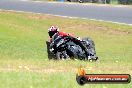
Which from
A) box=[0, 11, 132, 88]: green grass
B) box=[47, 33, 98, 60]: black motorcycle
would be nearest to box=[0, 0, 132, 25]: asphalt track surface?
box=[0, 11, 132, 88]: green grass

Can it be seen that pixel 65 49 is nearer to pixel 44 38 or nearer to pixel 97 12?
pixel 44 38

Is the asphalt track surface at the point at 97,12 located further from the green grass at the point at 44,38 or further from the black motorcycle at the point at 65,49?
the black motorcycle at the point at 65,49

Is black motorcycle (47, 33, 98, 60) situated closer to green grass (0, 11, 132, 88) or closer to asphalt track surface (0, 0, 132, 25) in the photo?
green grass (0, 11, 132, 88)

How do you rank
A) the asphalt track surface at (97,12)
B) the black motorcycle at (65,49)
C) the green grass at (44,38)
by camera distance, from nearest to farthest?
the green grass at (44,38) < the black motorcycle at (65,49) < the asphalt track surface at (97,12)

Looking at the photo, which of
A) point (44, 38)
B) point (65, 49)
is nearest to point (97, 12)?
point (44, 38)

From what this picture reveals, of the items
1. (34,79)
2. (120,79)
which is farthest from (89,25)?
(120,79)

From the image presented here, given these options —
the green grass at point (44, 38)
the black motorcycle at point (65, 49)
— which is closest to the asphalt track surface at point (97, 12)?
the green grass at point (44, 38)

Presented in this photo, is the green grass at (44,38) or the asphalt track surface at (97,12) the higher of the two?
the green grass at (44,38)

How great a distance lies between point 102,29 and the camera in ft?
108

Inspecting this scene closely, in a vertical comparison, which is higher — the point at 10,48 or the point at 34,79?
the point at 34,79

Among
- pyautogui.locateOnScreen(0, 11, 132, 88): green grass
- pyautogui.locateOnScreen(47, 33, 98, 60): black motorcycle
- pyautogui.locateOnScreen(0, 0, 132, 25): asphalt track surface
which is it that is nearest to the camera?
pyautogui.locateOnScreen(0, 11, 132, 88): green grass

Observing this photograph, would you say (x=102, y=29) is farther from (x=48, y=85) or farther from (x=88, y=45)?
(x=48, y=85)

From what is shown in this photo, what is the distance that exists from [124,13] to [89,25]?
8.69 metres

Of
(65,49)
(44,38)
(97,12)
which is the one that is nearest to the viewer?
(65,49)
